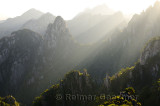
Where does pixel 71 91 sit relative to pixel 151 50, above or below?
below

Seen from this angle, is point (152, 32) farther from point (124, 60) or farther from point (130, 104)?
point (130, 104)

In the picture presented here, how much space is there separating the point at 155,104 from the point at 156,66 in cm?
3222

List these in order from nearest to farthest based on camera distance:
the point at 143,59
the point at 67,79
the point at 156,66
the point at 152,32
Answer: the point at 156,66, the point at 143,59, the point at 67,79, the point at 152,32

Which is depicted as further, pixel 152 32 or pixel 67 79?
pixel 152 32

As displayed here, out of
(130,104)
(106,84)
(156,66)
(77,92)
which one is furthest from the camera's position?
(77,92)

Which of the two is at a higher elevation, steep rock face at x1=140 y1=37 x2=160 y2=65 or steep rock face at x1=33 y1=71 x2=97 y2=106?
steep rock face at x1=140 y1=37 x2=160 y2=65

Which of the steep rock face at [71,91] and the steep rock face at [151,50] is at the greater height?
the steep rock face at [151,50]

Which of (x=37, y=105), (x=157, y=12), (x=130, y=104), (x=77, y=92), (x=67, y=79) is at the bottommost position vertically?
(x=37, y=105)

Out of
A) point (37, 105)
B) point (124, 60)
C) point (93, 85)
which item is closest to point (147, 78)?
point (93, 85)

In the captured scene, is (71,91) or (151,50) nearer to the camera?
(151,50)

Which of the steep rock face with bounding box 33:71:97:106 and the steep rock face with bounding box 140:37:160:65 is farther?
the steep rock face with bounding box 33:71:97:106

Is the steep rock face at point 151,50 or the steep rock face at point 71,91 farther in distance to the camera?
the steep rock face at point 71,91

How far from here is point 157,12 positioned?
7495 inches

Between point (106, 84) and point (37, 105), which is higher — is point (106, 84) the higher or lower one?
the higher one
